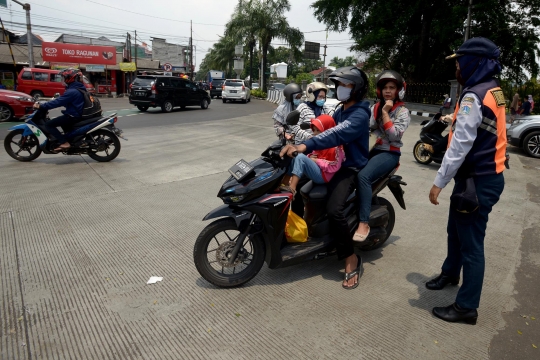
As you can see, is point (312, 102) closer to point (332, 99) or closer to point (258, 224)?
point (258, 224)

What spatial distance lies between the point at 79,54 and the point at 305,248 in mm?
40132

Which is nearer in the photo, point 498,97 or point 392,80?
point 498,97

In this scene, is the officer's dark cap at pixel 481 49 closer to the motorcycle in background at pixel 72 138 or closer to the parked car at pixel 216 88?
the motorcycle in background at pixel 72 138

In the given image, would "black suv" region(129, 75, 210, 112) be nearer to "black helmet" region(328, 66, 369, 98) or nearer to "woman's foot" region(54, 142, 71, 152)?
"woman's foot" region(54, 142, 71, 152)

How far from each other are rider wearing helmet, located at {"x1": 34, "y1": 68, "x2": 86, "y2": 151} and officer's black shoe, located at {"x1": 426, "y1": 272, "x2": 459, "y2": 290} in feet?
22.0

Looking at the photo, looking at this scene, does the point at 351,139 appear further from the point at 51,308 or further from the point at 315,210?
the point at 51,308

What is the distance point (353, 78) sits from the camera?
325 cm

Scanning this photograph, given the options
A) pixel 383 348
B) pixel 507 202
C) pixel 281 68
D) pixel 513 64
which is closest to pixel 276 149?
pixel 383 348

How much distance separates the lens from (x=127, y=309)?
2.99 meters

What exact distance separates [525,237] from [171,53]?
6561 cm

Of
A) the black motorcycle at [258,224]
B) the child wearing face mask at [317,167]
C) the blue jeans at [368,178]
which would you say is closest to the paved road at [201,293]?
the black motorcycle at [258,224]

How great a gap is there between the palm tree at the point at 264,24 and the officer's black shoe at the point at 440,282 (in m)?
34.6

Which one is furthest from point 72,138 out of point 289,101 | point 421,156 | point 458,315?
point 458,315

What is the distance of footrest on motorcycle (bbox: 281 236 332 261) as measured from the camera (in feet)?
11.0
